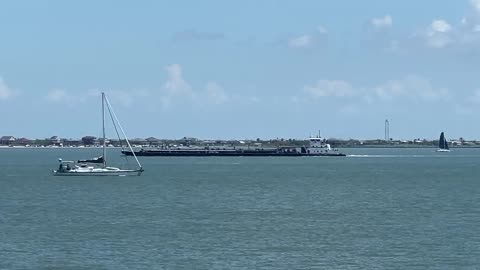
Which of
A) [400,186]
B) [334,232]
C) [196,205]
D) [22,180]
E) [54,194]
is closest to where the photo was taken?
[334,232]

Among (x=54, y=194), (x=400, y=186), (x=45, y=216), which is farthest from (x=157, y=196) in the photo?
(x=400, y=186)

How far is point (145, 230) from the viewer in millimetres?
49781

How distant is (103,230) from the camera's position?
49625mm

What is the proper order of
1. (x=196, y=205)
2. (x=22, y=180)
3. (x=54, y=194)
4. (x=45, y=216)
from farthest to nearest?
1. (x=22, y=180)
2. (x=54, y=194)
3. (x=196, y=205)
4. (x=45, y=216)

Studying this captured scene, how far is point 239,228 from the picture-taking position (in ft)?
166

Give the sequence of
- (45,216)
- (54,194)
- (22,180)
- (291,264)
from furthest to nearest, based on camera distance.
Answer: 1. (22,180)
2. (54,194)
3. (45,216)
4. (291,264)

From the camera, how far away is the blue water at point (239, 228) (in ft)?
131

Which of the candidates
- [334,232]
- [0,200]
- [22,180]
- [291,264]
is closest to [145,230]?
[334,232]

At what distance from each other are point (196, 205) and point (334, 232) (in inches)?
739

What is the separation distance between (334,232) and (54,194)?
3476cm

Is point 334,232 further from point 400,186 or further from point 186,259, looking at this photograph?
point 400,186

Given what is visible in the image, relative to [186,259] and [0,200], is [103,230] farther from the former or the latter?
[0,200]

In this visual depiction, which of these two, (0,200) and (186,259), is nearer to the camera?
(186,259)

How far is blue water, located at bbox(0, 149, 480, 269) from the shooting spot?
131 ft
